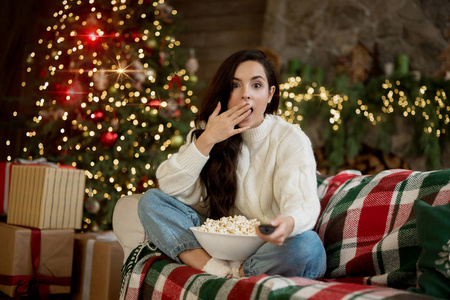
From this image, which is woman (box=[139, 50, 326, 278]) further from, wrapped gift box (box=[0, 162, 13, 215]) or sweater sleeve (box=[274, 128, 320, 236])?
wrapped gift box (box=[0, 162, 13, 215])

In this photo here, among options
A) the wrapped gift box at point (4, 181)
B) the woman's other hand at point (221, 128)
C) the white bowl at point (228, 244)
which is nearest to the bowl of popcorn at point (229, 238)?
the white bowl at point (228, 244)

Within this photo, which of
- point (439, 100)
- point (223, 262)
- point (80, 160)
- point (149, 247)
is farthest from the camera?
point (439, 100)

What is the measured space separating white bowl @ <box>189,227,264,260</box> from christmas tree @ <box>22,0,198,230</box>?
4.84ft

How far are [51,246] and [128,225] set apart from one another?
59cm

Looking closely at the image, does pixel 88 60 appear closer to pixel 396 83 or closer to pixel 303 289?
pixel 396 83

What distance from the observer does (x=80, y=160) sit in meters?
2.85

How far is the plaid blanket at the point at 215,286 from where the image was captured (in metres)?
1.03

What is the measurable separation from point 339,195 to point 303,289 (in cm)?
66

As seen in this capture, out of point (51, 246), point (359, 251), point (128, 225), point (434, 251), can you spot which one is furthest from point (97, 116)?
point (434, 251)

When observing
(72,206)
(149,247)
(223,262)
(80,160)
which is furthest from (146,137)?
(223,262)

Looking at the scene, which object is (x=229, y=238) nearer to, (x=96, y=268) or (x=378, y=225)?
(x=378, y=225)

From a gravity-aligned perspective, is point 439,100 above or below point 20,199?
above

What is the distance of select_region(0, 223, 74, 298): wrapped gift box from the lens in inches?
78.2

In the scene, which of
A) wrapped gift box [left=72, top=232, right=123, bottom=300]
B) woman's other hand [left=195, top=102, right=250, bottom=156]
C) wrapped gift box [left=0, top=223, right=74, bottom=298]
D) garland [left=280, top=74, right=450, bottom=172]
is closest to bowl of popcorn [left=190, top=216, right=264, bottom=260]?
woman's other hand [left=195, top=102, right=250, bottom=156]
